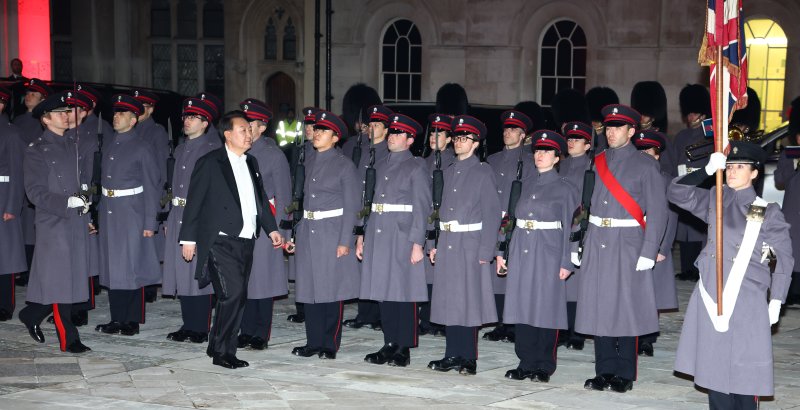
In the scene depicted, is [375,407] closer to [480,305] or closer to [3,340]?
[480,305]

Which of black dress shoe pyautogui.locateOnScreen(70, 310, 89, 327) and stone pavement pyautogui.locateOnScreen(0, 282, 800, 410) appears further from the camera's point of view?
black dress shoe pyautogui.locateOnScreen(70, 310, 89, 327)

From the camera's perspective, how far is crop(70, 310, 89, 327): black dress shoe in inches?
392

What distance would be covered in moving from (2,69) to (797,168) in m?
12.7

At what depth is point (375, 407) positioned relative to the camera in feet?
24.1

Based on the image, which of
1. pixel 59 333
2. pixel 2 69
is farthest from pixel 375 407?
pixel 2 69

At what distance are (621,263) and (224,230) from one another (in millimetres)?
2472

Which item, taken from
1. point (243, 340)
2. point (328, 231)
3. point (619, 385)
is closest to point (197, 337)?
point (243, 340)

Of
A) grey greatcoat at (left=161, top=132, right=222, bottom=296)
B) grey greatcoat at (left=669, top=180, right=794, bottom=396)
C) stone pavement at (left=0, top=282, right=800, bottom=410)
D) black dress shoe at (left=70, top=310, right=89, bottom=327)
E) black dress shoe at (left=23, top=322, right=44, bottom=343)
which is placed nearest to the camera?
grey greatcoat at (left=669, top=180, right=794, bottom=396)

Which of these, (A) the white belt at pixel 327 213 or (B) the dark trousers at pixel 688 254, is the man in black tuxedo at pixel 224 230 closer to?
(A) the white belt at pixel 327 213

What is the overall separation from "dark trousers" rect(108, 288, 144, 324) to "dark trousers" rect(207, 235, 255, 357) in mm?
1562

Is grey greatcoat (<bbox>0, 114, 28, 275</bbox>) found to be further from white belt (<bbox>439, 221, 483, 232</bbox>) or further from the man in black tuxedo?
white belt (<bbox>439, 221, 483, 232</bbox>)

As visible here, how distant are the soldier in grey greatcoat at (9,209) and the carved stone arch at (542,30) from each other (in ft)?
35.2

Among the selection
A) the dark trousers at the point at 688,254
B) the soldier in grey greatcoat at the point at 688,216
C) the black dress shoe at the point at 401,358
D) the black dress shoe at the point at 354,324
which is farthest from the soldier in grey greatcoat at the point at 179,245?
the dark trousers at the point at 688,254

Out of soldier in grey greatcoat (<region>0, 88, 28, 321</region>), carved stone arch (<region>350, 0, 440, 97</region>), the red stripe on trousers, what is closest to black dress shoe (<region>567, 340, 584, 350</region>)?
the red stripe on trousers
